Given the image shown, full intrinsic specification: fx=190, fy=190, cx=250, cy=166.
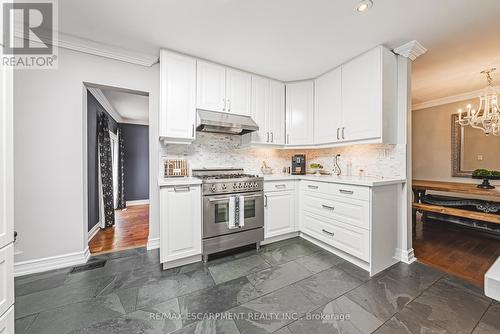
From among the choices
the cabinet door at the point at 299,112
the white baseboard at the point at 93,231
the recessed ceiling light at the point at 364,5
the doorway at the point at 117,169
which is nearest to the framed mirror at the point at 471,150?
the cabinet door at the point at 299,112

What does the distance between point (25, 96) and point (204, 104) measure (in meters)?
1.87

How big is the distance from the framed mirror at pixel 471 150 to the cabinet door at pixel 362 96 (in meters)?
2.99

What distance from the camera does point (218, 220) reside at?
2316mm

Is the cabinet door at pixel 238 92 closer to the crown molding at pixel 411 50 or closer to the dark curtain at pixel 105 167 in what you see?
the crown molding at pixel 411 50

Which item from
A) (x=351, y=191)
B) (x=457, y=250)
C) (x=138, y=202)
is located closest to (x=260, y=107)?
(x=351, y=191)

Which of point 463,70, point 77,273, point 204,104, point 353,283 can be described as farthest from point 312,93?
point 77,273

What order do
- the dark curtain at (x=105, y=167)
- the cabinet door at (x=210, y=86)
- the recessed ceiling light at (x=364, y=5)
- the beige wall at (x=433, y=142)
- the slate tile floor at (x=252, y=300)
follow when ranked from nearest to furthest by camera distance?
→ the slate tile floor at (x=252, y=300) → the recessed ceiling light at (x=364, y=5) → the cabinet door at (x=210, y=86) → the dark curtain at (x=105, y=167) → the beige wall at (x=433, y=142)

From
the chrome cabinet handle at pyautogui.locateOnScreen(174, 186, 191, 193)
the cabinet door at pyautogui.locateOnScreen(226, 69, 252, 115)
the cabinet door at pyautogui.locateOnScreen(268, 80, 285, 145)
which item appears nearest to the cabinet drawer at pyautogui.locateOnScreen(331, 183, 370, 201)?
the cabinet door at pyautogui.locateOnScreen(268, 80, 285, 145)

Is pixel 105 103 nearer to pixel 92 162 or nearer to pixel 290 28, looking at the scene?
pixel 92 162

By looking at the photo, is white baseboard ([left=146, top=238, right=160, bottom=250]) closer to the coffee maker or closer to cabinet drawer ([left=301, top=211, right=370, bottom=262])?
cabinet drawer ([left=301, top=211, right=370, bottom=262])

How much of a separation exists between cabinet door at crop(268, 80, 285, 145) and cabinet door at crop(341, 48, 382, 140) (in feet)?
3.10

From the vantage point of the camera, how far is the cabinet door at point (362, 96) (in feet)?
7.14

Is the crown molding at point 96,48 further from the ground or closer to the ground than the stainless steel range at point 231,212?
further from the ground

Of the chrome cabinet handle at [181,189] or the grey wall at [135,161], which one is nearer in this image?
the chrome cabinet handle at [181,189]
